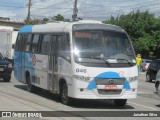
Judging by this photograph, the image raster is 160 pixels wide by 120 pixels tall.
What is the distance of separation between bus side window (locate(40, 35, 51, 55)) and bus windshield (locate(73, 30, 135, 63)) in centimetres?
230

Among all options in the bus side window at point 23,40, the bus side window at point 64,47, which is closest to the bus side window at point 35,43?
the bus side window at point 23,40

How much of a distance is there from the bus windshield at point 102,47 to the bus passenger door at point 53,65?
1420 mm

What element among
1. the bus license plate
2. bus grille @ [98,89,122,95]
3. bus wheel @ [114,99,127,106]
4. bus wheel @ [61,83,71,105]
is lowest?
bus wheel @ [114,99,127,106]

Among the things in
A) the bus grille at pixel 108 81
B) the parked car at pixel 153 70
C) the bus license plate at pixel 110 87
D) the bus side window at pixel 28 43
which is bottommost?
the parked car at pixel 153 70

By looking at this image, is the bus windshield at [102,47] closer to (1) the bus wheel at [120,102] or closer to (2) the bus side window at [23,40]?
(1) the bus wheel at [120,102]

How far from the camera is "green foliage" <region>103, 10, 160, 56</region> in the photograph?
68812 mm

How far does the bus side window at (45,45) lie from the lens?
18117 mm

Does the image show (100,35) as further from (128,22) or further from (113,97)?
(128,22)

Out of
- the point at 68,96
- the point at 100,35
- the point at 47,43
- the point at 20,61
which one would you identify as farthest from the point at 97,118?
the point at 20,61

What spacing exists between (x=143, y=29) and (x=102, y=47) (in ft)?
186

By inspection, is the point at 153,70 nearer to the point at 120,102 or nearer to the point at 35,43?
the point at 35,43

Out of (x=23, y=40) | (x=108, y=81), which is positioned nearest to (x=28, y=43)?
(x=23, y=40)

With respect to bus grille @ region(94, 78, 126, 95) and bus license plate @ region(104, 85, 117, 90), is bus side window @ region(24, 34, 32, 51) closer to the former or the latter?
bus grille @ region(94, 78, 126, 95)

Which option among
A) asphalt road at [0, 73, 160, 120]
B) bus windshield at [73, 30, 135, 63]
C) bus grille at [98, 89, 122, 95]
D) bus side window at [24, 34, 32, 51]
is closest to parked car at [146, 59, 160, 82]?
bus side window at [24, 34, 32, 51]
